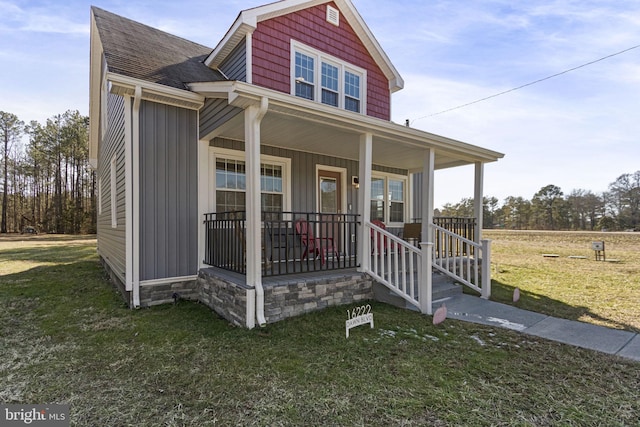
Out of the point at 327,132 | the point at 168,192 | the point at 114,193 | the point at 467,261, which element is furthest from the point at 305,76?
the point at 467,261

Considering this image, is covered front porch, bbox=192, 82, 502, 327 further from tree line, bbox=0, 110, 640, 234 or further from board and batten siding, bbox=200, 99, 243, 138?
tree line, bbox=0, 110, 640, 234

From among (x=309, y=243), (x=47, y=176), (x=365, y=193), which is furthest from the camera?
(x=47, y=176)

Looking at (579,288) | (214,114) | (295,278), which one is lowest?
(579,288)

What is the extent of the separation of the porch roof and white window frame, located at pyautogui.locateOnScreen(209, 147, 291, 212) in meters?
0.28

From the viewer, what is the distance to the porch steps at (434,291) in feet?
15.6

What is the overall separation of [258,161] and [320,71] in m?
3.43

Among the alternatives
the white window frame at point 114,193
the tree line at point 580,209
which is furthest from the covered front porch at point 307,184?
the tree line at point 580,209

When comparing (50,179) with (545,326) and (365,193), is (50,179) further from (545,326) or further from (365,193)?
(545,326)

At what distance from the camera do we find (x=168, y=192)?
16.0ft

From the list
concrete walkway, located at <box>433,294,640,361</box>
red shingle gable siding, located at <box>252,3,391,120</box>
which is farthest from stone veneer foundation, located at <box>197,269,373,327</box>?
red shingle gable siding, located at <box>252,3,391,120</box>

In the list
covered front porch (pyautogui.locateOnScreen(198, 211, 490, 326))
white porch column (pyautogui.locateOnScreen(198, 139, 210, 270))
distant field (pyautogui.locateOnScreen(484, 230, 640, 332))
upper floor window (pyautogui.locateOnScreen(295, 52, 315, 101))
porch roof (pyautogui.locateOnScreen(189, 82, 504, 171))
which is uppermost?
upper floor window (pyautogui.locateOnScreen(295, 52, 315, 101))

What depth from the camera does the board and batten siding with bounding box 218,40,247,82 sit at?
567 centimetres

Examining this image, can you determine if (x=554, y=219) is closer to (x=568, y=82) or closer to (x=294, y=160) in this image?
(x=568, y=82)

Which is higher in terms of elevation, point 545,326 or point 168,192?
point 168,192
